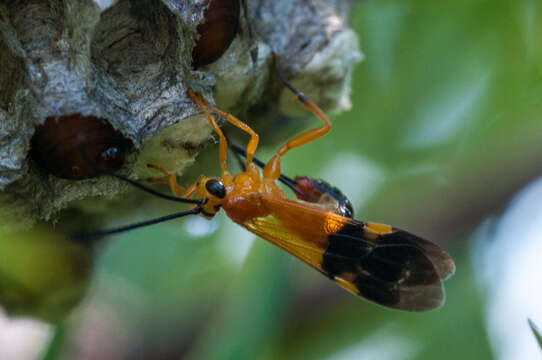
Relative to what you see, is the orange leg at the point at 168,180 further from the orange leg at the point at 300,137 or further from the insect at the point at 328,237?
the orange leg at the point at 300,137

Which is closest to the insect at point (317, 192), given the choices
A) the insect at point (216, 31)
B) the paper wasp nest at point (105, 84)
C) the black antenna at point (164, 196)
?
the black antenna at point (164, 196)

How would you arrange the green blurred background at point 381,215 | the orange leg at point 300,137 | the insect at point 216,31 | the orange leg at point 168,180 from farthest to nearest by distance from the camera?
the green blurred background at point 381,215 → the orange leg at point 300,137 → the orange leg at point 168,180 → the insect at point 216,31

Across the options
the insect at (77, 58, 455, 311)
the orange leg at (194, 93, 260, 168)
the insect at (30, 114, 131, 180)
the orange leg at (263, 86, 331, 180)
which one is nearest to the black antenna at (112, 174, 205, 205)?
the insect at (77, 58, 455, 311)

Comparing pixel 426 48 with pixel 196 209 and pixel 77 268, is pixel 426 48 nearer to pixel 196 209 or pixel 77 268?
pixel 196 209

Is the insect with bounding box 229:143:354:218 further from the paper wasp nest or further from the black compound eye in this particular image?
the paper wasp nest

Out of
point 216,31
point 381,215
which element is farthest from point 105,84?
point 381,215

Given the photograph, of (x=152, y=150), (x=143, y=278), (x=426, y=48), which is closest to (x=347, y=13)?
(x=426, y=48)

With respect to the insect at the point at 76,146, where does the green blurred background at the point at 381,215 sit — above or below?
below
